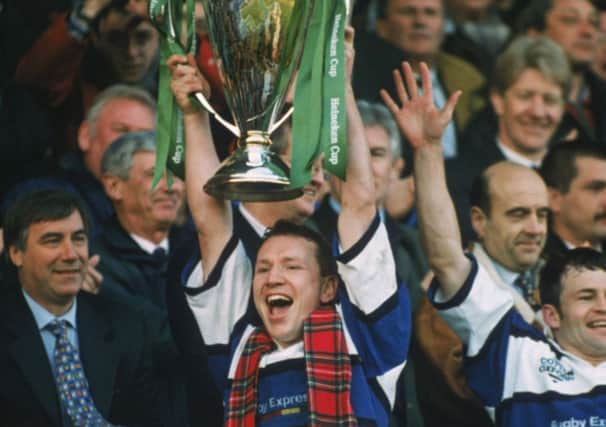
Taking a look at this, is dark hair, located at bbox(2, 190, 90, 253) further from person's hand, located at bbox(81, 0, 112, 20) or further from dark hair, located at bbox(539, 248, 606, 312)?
dark hair, located at bbox(539, 248, 606, 312)

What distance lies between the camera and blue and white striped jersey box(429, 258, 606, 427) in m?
6.38

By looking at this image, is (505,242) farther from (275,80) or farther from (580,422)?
(275,80)

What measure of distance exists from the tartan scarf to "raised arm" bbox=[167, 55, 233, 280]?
1.26 ft

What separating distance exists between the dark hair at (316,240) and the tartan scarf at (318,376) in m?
0.20

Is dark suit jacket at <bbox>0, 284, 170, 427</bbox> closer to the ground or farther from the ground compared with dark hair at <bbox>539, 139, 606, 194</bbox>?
closer to the ground

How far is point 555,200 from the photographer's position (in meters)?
8.08

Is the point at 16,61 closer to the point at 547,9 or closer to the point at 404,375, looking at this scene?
the point at 404,375

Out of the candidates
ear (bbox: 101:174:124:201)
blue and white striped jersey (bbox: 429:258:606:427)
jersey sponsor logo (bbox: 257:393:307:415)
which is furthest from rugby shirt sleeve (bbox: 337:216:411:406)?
ear (bbox: 101:174:124:201)

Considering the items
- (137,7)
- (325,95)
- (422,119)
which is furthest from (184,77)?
→ (137,7)

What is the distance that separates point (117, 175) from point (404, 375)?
181cm

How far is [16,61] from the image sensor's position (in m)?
8.13

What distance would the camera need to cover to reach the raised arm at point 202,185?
609cm

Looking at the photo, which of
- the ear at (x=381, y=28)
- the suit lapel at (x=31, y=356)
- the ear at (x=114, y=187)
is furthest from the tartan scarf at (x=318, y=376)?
the ear at (x=381, y=28)

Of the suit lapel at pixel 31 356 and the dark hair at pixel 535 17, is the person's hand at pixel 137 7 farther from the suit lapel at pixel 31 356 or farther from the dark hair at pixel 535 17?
the dark hair at pixel 535 17
